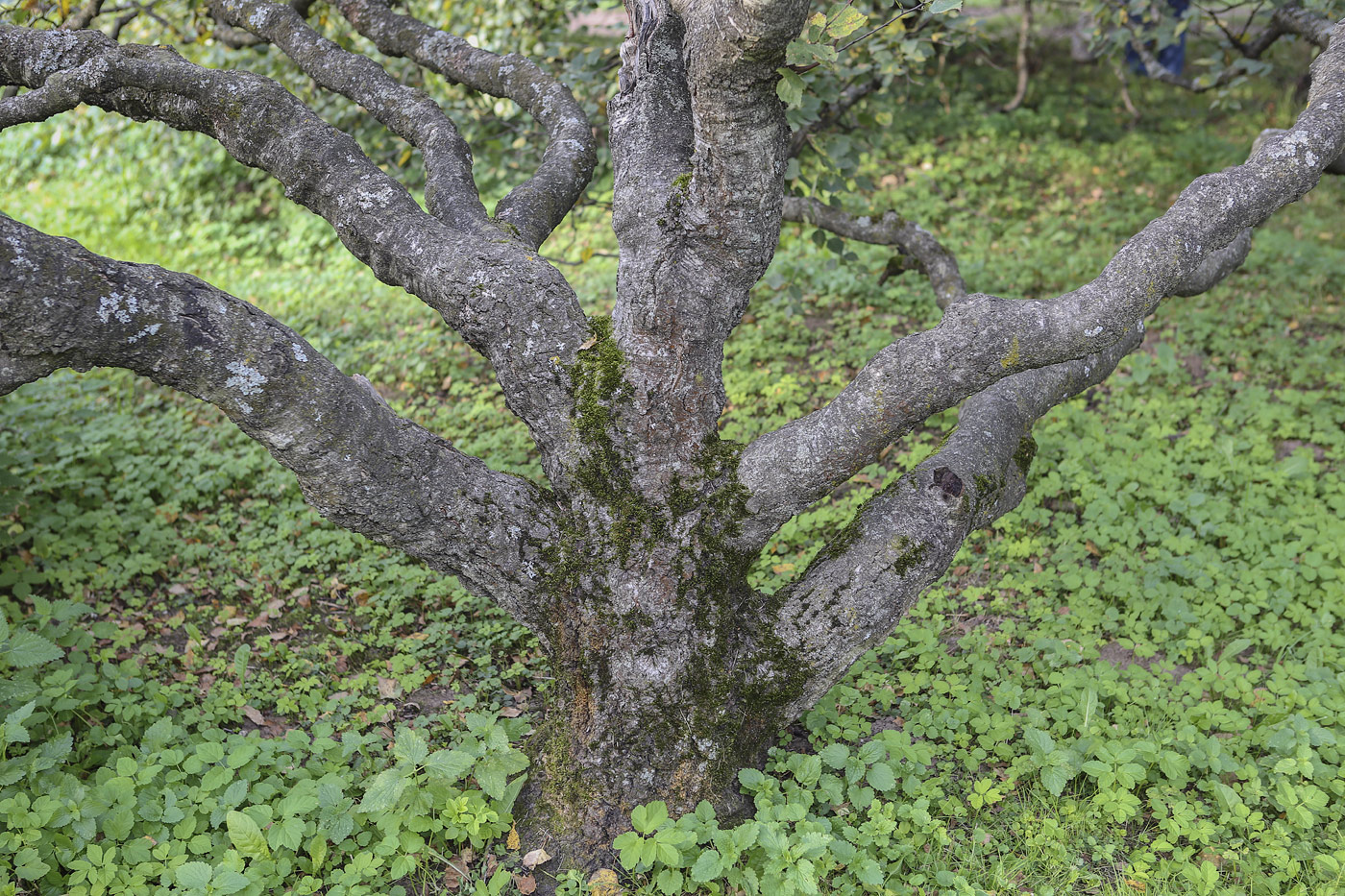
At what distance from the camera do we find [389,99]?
144 inches

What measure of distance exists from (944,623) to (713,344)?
1.93 metres

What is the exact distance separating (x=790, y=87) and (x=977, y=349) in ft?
3.11

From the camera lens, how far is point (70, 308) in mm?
2258

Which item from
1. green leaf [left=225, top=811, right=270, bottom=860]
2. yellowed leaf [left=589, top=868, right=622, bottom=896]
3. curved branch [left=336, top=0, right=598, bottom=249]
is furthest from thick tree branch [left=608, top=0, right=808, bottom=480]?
green leaf [left=225, top=811, right=270, bottom=860]

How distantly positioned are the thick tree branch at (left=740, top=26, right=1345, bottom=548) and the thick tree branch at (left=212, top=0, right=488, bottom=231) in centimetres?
136

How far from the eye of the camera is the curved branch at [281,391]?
226 cm

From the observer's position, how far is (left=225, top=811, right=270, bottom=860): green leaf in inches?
104

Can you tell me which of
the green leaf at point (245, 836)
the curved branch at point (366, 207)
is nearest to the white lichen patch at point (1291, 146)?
the curved branch at point (366, 207)

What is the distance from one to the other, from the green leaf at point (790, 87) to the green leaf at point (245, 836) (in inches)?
102

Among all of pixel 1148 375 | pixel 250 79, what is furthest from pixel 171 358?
pixel 1148 375

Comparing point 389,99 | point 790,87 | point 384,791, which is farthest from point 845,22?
point 384,791

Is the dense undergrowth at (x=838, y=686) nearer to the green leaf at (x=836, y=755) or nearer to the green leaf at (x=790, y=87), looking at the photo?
the green leaf at (x=836, y=755)

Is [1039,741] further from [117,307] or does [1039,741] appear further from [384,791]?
[117,307]

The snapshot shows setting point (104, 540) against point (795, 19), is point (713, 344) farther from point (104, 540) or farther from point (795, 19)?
point (104, 540)
